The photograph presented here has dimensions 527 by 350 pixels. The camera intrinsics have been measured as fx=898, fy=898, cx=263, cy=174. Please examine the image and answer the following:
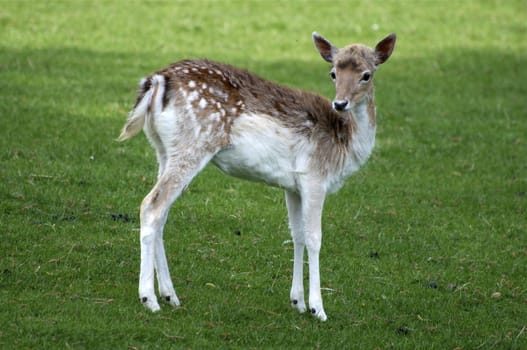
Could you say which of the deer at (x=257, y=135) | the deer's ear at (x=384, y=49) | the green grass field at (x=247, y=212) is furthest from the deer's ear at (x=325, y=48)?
the green grass field at (x=247, y=212)

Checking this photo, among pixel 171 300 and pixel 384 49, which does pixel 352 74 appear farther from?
pixel 171 300

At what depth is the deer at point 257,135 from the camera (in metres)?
6.48

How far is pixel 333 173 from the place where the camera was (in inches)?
275

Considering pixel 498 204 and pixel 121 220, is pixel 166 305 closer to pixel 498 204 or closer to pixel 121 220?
pixel 121 220

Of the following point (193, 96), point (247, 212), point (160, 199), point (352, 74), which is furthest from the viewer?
point (247, 212)

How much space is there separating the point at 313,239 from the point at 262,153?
76cm

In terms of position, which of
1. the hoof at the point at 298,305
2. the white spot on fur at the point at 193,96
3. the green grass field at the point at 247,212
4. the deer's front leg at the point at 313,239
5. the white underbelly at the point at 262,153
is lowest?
the green grass field at the point at 247,212

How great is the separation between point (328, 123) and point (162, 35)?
9.79 m

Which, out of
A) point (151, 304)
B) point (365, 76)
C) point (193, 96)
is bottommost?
point (151, 304)

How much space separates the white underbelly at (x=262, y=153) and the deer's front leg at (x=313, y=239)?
0.60 ft

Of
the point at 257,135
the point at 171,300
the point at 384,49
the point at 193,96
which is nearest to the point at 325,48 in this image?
the point at 384,49

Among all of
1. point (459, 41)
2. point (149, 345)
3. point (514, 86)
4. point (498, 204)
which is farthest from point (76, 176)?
point (459, 41)

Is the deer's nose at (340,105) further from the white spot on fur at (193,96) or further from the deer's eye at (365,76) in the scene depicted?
the white spot on fur at (193,96)

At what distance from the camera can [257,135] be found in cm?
670
